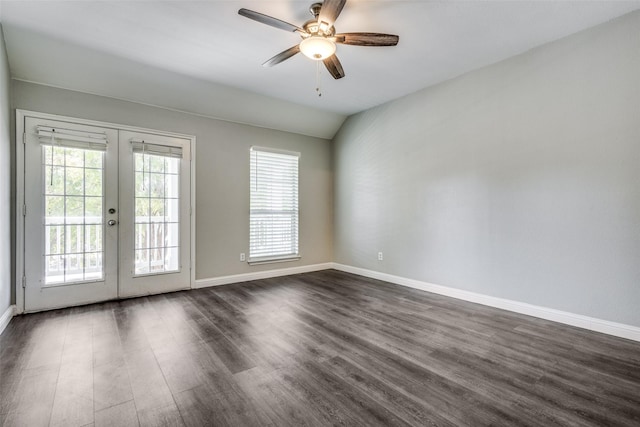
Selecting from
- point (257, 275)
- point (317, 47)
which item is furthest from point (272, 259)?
point (317, 47)

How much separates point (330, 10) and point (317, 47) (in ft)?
1.00

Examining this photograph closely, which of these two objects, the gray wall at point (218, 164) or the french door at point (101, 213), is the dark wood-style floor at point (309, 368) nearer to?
the french door at point (101, 213)

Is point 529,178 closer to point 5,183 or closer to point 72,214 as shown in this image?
point 72,214

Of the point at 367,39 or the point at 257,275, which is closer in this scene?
the point at 367,39

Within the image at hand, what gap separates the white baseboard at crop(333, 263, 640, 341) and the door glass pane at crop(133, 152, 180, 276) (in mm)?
3365

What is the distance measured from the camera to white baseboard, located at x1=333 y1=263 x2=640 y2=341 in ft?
8.93

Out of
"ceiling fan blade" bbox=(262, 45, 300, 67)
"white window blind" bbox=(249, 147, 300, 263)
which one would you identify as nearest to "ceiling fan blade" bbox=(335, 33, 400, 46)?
"ceiling fan blade" bbox=(262, 45, 300, 67)

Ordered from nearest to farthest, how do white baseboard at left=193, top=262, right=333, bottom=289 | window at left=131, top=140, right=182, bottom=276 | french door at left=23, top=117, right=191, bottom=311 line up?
french door at left=23, top=117, right=191, bottom=311, window at left=131, top=140, right=182, bottom=276, white baseboard at left=193, top=262, right=333, bottom=289

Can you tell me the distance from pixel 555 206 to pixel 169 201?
473 centimetres

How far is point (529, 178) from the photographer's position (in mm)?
3285

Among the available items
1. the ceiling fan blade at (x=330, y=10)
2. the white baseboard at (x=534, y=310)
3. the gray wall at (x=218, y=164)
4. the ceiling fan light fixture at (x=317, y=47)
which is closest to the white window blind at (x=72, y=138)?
the gray wall at (x=218, y=164)

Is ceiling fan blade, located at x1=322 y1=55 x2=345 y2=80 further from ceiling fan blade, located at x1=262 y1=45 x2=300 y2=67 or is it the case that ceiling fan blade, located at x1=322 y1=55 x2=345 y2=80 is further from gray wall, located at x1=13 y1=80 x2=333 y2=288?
gray wall, located at x1=13 y1=80 x2=333 y2=288

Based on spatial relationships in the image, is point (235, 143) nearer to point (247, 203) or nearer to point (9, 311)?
point (247, 203)

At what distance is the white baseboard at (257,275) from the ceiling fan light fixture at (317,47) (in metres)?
3.49
